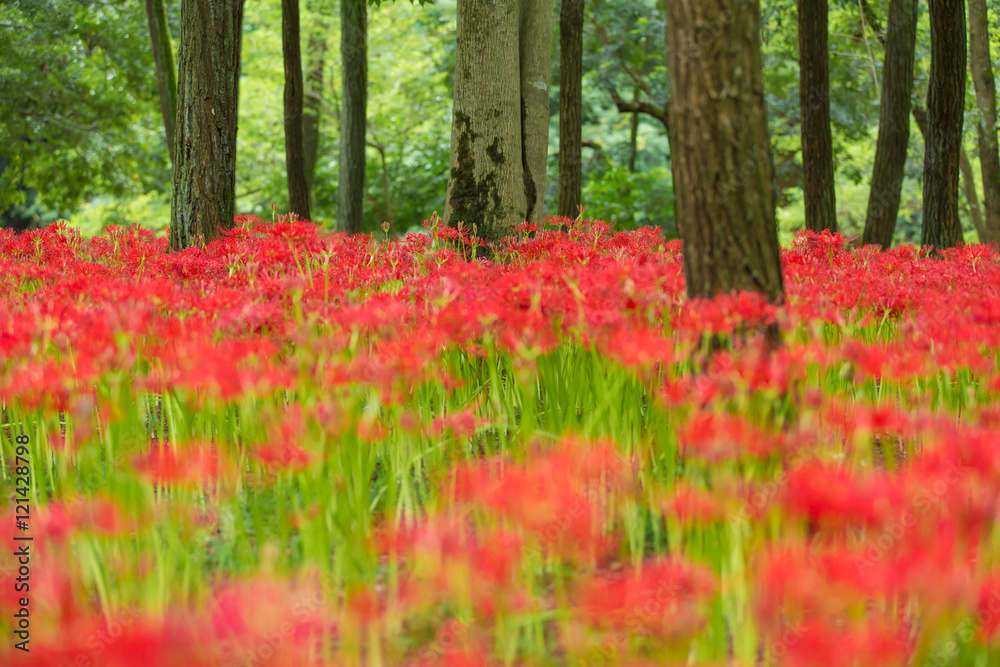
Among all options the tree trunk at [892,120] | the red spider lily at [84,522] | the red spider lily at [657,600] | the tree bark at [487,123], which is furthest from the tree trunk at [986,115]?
the red spider lily at [84,522]

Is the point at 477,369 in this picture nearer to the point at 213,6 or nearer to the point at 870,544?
the point at 870,544

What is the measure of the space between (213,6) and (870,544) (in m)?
6.50

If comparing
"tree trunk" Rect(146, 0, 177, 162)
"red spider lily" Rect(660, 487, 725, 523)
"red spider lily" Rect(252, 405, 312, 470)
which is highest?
"tree trunk" Rect(146, 0, 177, 162)

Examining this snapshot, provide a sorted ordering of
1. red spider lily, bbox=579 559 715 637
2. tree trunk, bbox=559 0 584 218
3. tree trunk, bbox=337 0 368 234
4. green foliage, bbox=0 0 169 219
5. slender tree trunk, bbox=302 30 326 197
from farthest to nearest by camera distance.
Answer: slender tree trunk, bbox=302 30 326 197
green foliage, bbox=0 0 169 219
tree trunk, bbox=337 0 368 234
tree trunk, bbox=559 0 584 218
red spider lily, bbox=579 559 715 637

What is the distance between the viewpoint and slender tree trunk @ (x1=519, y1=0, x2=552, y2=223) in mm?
7363

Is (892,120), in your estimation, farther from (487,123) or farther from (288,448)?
(288,448)

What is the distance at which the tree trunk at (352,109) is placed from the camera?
12.5 metres

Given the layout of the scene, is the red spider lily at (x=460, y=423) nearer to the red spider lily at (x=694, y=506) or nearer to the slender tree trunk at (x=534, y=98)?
the red spider lily at (x=694, y=506)

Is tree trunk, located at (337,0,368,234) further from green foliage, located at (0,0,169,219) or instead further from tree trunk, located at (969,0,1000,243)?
tree trunk, located at (969,0,1000,243)

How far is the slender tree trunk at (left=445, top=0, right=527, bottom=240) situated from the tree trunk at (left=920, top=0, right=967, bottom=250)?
4559mm

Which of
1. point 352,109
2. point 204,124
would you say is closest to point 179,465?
point 204,124

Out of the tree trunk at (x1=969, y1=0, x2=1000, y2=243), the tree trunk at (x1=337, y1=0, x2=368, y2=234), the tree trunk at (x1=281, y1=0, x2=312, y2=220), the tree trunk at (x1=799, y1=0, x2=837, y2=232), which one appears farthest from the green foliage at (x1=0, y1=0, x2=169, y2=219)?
the tree trunk at (x1=969, y1=0, x2=1000, y2=243)

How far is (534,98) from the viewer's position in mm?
7465

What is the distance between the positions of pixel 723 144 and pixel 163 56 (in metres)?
12.0
